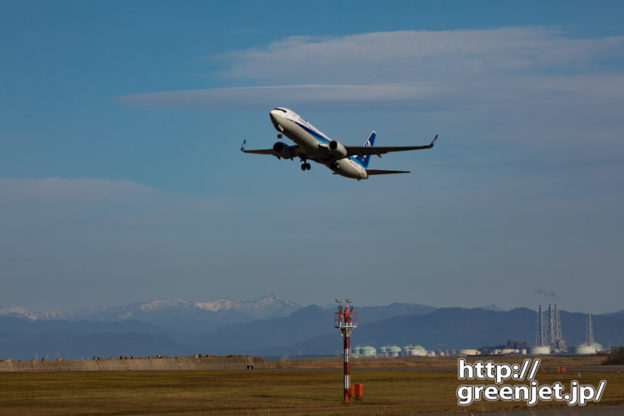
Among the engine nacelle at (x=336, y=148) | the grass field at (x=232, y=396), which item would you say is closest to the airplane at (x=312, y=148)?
the engine nacelle at (x=336, y=148)

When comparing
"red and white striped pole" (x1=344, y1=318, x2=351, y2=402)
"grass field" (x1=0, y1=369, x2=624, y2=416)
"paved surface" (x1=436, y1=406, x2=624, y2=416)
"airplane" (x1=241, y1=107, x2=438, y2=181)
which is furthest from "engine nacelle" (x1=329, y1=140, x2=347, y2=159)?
"paved surface" (x1=436, y1=406, x2=624, y2=416)

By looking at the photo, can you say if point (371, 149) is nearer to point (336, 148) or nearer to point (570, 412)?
point (336, 148)

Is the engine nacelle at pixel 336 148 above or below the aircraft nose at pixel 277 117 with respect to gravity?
below

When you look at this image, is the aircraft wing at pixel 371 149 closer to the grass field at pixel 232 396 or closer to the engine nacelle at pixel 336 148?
the engine nacelle at pixel 336 148

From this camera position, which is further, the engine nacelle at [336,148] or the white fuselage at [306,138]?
the engine nacelle at [336,148]

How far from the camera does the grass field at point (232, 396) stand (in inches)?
2352

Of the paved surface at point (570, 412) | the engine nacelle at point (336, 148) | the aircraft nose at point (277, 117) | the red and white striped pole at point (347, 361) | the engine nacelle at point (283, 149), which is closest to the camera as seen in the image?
the paved surface at point (570, 412)

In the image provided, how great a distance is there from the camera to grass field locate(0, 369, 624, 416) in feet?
196

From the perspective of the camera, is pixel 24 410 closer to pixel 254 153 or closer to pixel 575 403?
pixel 575 403

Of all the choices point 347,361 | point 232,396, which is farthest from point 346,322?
point 232,396

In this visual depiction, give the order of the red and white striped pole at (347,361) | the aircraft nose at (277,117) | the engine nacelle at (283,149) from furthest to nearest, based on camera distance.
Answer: the engine nacelle at (283,149)
the aircraft nose at (277,117)
the red and white striped pole at (347,361)

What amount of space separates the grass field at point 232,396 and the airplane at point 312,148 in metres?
24.3

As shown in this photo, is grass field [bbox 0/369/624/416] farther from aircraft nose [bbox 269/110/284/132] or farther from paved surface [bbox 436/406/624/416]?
aircraft nose [bbox 269/110/284/132]

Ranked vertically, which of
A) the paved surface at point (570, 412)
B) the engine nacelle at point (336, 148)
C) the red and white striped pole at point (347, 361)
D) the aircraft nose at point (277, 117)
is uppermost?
the aircraft nose at point (277, 117)
